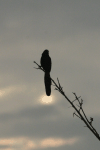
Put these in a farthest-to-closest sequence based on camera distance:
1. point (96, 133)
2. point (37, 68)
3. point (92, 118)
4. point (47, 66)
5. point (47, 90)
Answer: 1. point (47, 66)
2. point (47, 90)
3. point (37, 68)
4. point (92, 118)
5. point (96, 133)

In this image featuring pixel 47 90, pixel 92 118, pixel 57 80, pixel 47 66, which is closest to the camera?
pixel 92 118

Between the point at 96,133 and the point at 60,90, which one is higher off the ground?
the point at 60,90

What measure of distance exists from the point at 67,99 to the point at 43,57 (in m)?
7.87

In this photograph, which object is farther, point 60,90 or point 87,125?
point 60,90

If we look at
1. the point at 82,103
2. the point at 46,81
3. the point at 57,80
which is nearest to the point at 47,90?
the point at 46,81

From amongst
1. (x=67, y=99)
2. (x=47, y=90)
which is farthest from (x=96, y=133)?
(x=47, y=90)

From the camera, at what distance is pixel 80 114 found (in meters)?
2.64

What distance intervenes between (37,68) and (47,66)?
5.21 m

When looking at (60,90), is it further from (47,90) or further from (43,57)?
(43,57)

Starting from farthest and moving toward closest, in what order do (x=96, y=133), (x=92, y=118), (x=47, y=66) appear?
(x=47, y=66) → (x=92, y=118) → (x=96, y=133)

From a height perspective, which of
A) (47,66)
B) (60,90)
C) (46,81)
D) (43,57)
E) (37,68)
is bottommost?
(60,90)

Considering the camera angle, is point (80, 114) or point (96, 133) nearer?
point (96, 133)

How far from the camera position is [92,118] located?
2988 mm

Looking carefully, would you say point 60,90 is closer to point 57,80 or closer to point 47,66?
point 57,80
